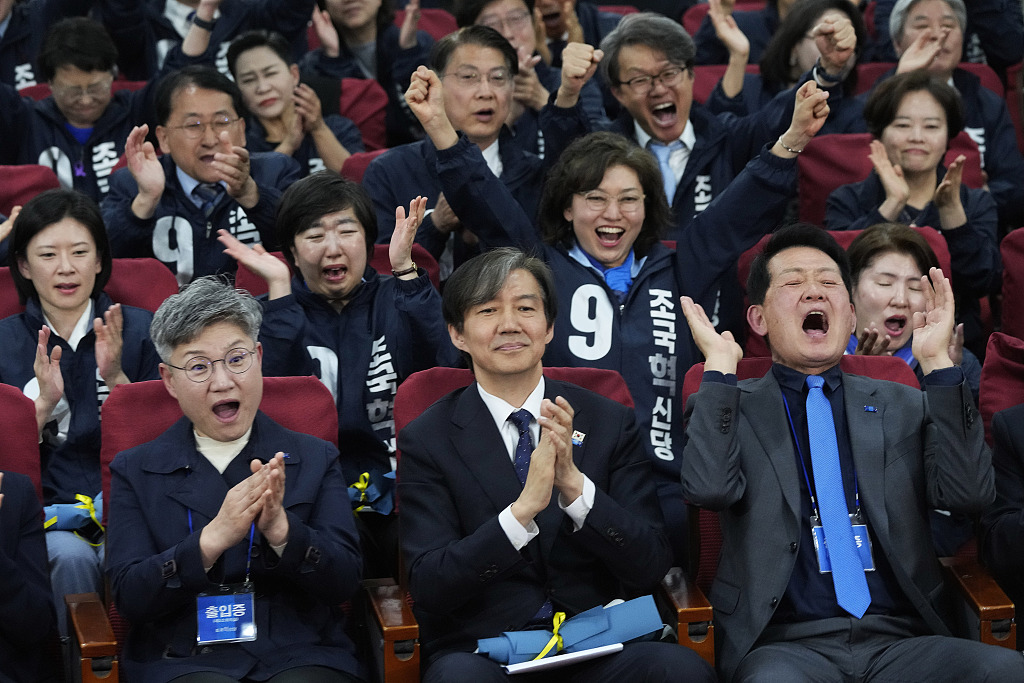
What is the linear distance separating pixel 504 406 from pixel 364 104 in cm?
279

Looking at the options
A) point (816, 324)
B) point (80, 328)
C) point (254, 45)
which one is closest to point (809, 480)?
point (816, 324)

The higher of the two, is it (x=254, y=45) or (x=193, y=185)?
(x=254, y=45)

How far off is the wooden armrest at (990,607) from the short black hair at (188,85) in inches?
107

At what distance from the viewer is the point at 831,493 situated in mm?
2836

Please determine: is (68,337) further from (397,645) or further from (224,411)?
(397,645)

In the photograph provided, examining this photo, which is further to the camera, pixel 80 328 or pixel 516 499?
pixel 80 328

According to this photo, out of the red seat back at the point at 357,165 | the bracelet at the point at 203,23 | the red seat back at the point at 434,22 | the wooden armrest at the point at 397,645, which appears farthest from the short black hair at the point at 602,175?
the red seat back at the point at 434,22

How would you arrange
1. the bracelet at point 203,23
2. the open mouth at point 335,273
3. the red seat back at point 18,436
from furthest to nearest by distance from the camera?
the bracelet at point 203,23, the open mouth at point 335,273, the red seat back at point 18,436

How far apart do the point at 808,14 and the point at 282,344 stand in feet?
8.53

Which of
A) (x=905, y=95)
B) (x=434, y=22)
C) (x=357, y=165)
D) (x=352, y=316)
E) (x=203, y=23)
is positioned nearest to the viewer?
(x=352, y=316)

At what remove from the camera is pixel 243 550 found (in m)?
2.74

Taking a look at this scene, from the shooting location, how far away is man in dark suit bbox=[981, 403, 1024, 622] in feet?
9.42

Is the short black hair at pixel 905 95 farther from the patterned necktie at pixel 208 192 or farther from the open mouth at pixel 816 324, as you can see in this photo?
the patterned necktie at pixel 208 192

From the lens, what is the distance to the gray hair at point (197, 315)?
9.25 feet
